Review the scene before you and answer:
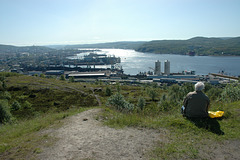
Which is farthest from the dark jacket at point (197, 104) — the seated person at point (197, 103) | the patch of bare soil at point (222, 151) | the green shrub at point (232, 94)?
the green shrub at point (232, 94)

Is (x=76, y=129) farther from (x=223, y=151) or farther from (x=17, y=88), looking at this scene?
(x=17, y=88)

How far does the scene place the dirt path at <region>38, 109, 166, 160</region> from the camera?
4637 mm

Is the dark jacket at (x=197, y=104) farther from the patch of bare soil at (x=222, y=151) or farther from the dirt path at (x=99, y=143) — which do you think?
the dirt path at (x=99, y=143)

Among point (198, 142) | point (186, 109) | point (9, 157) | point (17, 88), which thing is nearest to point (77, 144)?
point (9, 157)

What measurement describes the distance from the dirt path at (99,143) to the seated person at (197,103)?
1531 mm

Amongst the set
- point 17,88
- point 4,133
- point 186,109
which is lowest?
point 17,88

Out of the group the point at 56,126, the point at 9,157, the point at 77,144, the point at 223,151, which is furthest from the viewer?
the point at 56,126

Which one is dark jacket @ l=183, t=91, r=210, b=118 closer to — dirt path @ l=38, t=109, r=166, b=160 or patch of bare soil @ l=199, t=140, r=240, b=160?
patch of bare soil @ l=199, t=140, r=240, b=160

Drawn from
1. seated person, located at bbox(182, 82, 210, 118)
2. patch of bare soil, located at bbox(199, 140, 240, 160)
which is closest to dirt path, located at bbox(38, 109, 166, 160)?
patch of bare soil, located at bbox(199, 140, 240, 160)

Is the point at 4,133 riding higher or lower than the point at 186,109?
lower

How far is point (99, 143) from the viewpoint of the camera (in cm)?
529

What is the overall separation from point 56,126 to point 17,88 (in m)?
40.9

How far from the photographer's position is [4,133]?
7.66 m

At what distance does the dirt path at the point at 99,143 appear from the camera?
4637 mm
